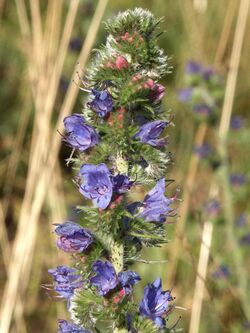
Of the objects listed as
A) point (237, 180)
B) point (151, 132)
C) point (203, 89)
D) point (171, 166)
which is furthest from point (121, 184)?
point (203, 89)

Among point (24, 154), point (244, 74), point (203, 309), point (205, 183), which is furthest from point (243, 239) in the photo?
point (244, 74)

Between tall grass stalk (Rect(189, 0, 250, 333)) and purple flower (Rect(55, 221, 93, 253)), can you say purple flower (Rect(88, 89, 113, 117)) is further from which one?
tall grass stalk (Rect(189, 0, 250, 333))

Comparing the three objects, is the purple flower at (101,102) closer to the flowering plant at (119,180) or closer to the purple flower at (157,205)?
the flowering plant at (119,180)

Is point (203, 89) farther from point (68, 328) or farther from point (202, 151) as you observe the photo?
point (68, 328)

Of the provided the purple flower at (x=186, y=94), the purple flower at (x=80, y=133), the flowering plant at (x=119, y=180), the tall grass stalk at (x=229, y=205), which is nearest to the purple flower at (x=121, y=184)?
the flowering plant at (x=119, y=180)

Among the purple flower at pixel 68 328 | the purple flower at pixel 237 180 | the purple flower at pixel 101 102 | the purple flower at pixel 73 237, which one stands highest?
the purple flower at pixel 237 180

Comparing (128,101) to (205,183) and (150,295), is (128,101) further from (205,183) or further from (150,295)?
(205,183)
